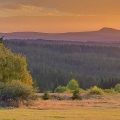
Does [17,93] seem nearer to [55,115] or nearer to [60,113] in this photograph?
[60,113]

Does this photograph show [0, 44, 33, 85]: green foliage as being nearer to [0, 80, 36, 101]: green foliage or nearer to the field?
[0, 80, 36, 101]: green foliage

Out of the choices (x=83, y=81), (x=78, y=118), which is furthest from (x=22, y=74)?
(x=83, y=81)

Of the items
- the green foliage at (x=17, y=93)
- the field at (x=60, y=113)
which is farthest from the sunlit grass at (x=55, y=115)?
the green foliage at (x=17, y=93)

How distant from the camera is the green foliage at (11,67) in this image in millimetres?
58156

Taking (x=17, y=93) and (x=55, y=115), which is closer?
(x=55, y=115)

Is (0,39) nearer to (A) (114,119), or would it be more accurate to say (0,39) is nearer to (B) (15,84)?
(B) (15,84)

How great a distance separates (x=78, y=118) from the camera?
26000mm

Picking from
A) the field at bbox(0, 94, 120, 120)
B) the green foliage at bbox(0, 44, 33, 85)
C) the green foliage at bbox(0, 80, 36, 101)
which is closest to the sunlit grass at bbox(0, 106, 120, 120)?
the field at bbox(0, 94, 120, 120)

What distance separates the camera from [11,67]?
58594 millimetres

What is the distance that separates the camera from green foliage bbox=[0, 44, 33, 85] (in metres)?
58.2

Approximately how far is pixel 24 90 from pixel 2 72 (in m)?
14.2

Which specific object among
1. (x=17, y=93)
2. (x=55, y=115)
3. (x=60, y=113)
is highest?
(x=55, y=115)

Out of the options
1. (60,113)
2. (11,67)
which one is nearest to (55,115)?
(60,113)

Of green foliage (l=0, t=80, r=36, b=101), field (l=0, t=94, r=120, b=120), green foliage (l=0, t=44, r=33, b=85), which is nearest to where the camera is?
field (l=0, t=94, r=120, b=120)
